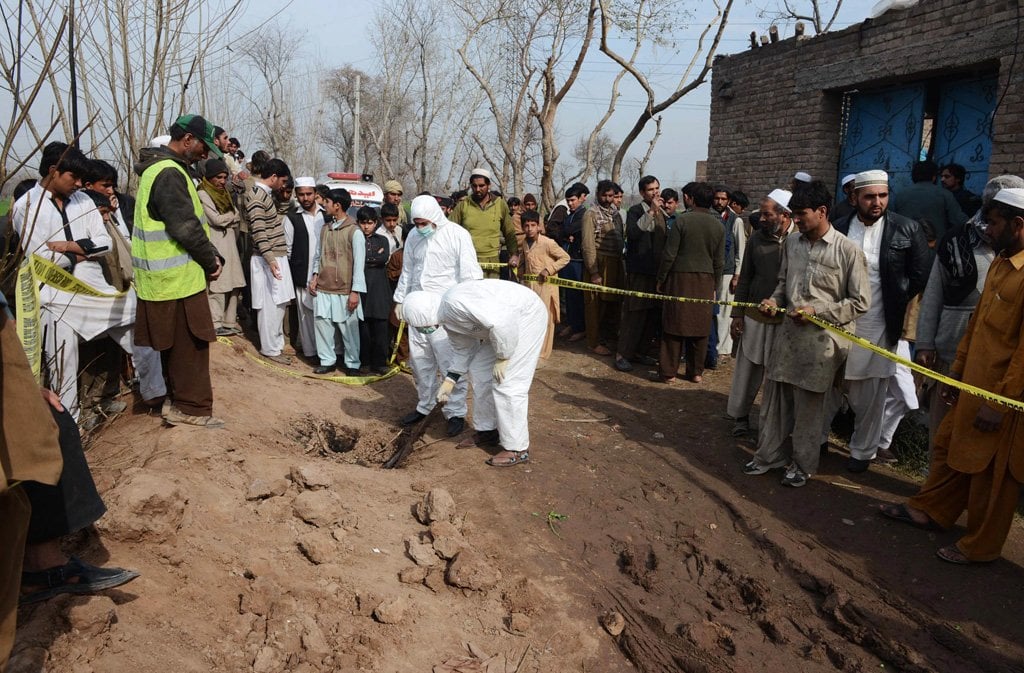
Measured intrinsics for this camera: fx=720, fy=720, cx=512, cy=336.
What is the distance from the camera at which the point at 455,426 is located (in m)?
5.62

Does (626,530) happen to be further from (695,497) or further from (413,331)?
(413,331)

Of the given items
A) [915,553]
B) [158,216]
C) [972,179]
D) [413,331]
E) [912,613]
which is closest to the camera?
[912,613]

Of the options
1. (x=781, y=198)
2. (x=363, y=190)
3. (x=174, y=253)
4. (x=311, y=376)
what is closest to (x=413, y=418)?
(x=311, y=376)

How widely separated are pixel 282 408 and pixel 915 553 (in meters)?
4.59

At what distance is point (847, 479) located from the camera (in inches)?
196

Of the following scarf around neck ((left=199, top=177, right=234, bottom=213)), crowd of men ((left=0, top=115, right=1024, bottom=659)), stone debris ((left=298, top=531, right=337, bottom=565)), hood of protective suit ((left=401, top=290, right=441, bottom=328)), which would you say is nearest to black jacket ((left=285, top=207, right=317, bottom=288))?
crowd of men ((left=0, top=115, right=1024, bottom=659))

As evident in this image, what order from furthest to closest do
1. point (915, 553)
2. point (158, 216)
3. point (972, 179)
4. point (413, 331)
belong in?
point (972, 179)
point (413, 331)
point (158, 216)
point (915, 553)

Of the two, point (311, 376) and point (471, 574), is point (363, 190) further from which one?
point (471, 574)

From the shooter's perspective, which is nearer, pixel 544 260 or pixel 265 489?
pixel 265 489

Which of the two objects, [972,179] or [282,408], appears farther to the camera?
[972,179]

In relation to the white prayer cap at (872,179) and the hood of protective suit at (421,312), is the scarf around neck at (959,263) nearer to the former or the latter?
the white prayer cap at (872,179)

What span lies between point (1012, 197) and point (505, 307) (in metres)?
2.80

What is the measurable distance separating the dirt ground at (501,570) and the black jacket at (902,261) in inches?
51.1

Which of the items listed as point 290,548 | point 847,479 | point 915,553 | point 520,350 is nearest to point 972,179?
point 847,479
